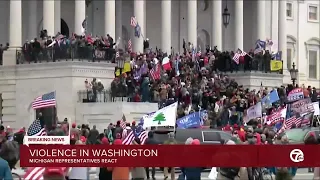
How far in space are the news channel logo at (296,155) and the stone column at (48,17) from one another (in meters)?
29.8

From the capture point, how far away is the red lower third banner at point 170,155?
20.3 m

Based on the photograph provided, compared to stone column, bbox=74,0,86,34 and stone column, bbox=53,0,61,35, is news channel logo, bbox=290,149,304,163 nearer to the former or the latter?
stone column, bbox=74,0,86,34

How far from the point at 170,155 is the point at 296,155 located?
2.82 meters

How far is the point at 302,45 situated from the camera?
7119 centimetres

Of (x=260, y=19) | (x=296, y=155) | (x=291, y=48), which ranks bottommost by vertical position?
(x=296, y=155)

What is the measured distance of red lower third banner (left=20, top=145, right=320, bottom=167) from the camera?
20.3 meters

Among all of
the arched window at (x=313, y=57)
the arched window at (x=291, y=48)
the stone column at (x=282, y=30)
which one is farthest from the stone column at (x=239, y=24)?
the arched window at (x=313, y=57)

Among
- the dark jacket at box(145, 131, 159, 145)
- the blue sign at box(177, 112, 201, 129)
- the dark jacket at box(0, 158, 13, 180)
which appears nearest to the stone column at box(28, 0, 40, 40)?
the blue sign at box(177, 112, 201, 129)

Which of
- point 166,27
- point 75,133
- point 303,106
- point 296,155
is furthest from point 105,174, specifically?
point 166,27

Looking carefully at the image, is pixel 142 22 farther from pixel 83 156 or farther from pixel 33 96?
pixel 83 156

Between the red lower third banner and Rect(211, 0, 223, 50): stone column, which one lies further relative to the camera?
Rect(211, 0, 223, 50): stone column

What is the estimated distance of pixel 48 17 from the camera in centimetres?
4903

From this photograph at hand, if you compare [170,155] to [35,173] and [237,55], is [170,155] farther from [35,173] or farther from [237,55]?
[237,55]

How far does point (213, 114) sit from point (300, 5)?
102 ft
